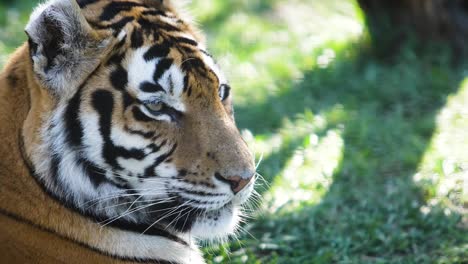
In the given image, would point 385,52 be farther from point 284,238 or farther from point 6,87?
point 6,87

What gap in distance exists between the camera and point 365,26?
703cm

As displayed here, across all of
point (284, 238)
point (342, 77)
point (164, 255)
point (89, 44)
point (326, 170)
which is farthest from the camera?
point (342, 77)

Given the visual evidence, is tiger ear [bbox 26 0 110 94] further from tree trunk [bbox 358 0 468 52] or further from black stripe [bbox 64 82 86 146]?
tree trunk [bbox 358 0 468 52]

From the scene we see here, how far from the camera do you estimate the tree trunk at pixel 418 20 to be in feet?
21.6

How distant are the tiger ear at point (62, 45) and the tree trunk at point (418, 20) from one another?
436cm

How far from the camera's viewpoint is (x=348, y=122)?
18.7 ft

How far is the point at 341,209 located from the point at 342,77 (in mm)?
2202

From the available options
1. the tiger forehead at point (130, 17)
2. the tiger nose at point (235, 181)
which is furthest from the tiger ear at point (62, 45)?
the tiger nose at point (235, 181)

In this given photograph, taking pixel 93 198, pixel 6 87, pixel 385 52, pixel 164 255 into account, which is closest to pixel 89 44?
pixel 6 87

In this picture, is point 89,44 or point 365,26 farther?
point 365,26

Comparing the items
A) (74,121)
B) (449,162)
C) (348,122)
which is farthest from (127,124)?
(348,122)

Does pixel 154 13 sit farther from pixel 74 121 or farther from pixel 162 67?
pixel 74 121

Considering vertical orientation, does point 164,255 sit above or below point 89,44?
below

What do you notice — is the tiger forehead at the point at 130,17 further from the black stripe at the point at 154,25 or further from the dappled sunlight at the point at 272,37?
the dappled sunlight at the point at 272,37
